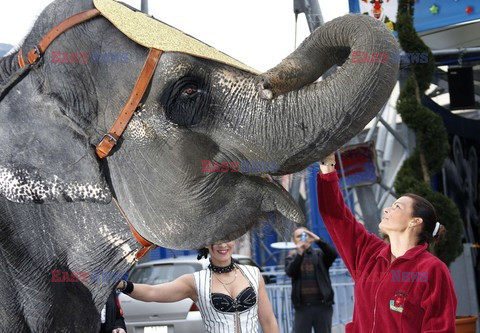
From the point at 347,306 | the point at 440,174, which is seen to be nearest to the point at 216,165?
the point at 347,306

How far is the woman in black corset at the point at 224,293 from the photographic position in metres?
5.72

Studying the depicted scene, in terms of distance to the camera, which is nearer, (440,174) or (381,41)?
(381,41)

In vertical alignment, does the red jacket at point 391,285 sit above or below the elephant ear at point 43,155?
below

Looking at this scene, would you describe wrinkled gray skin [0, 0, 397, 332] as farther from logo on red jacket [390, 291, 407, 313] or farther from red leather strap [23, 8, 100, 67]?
logo on red jacket [390, 291, 407, 313]

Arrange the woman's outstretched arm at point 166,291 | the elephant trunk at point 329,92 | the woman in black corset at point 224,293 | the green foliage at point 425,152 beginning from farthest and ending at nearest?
the green foliage at point 425,152, the woman in black corset at point 224,293, the woman's outstretched arm at point 166,291, the elephant trunk at point 329,92

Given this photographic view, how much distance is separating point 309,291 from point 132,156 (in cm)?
760

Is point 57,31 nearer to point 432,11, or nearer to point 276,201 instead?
point 276,201

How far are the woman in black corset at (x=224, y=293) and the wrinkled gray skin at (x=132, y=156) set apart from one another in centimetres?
349

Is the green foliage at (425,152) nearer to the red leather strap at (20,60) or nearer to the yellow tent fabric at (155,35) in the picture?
the yellow tent fabric at (155,35)

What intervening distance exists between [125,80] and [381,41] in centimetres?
66

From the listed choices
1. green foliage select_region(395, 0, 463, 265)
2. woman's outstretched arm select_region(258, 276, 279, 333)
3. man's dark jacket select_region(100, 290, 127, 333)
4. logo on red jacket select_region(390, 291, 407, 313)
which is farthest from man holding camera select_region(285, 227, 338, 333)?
logo on red jacket select_region(390, 291, 407, 313)

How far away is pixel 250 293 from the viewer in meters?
5.89

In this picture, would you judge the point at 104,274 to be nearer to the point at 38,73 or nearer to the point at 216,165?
the point at 216,165

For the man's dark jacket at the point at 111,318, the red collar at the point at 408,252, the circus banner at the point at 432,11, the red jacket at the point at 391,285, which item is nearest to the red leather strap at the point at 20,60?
the red jacket at the point at 391,285
